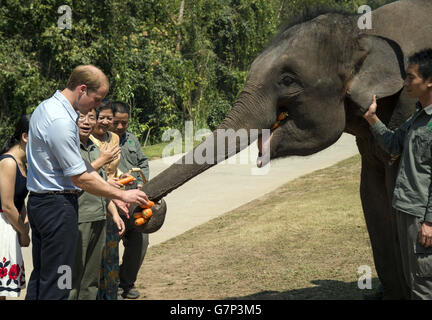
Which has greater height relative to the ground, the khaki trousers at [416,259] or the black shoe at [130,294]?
the khaki trousers at [416,259]

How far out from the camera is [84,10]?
17.0 m

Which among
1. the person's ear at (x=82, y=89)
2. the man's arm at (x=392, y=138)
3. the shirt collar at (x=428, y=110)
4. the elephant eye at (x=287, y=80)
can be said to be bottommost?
the man's arm at (x=392, y=138)

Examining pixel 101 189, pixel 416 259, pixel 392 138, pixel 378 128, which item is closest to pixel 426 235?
pixel 416 259

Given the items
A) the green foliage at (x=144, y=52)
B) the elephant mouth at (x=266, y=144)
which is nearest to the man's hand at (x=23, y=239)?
the elephant mouth at (x=266, y=144)

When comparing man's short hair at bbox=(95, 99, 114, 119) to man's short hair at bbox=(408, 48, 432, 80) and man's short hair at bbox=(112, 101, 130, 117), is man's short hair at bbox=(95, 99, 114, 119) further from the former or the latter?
man's short hair at bbox=(408, 48, 432, 80)

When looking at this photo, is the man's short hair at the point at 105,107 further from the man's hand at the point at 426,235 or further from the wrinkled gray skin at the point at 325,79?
the man's hand at the point at 426,235

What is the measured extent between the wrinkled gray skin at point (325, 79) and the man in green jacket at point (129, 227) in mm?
1799

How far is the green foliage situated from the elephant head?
701 cm

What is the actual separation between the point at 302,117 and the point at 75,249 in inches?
74.5

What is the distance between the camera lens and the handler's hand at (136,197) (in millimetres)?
4141

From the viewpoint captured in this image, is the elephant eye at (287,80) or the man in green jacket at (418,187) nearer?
the man in green jacket at (418,187)

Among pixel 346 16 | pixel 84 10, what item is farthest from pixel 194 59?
pixel 346 16

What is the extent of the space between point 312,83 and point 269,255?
372 centimetres

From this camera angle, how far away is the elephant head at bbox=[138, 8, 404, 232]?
4355 millimetres
